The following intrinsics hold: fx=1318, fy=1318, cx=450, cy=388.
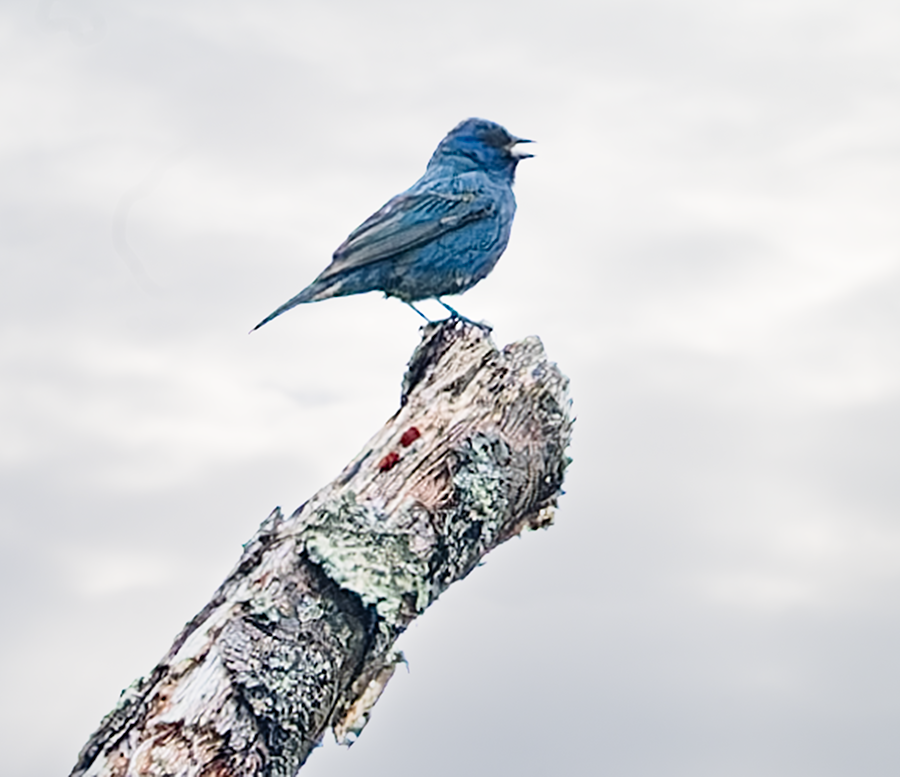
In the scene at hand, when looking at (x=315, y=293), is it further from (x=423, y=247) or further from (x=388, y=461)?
(x=388, y=461)

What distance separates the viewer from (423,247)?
6422 millimetres

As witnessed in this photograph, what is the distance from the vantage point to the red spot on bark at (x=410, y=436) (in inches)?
167

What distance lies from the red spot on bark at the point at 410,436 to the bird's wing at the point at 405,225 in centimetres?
221

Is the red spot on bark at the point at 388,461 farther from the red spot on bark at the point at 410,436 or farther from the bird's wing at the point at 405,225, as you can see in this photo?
the bird's wing at the point at 405,225

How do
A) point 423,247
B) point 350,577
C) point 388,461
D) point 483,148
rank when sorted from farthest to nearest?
1. point 483,148
2. point 423,247
3. point 388,461
4. point 350,577

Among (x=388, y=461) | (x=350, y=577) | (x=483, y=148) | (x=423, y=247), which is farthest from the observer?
(x=483, y=148)

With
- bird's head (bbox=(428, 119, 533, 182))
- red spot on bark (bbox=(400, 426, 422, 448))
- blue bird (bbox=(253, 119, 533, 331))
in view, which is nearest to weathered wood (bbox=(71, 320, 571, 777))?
red spot on bark (bbox=(400, 426, 422, 448))

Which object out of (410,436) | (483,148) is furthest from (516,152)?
(410,436)

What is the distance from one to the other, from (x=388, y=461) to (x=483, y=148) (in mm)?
3303

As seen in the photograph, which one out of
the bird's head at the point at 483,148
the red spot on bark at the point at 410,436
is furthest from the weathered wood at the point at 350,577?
the bird's head at the point at 483,148

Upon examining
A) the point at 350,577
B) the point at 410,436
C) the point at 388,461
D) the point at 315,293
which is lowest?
the point at 350,577

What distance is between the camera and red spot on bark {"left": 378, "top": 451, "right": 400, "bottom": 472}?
421 centimetres

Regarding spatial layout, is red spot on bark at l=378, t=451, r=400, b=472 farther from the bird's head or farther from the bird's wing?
the bird's head

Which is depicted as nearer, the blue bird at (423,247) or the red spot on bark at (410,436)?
the red spot on bark at (410,436)
